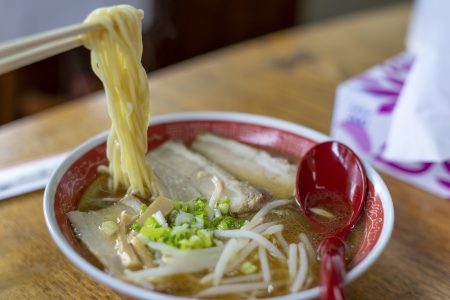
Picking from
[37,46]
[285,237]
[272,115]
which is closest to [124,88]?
[37,46]

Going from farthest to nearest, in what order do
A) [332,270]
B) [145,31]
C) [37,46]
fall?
[145,31]
[37,46]
[332,270]

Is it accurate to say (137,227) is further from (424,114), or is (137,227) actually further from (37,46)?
(424,114)

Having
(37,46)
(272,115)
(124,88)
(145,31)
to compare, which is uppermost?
(37,46)

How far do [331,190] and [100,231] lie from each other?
519 mm

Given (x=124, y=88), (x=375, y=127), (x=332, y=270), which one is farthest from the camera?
(x=375, y=127)

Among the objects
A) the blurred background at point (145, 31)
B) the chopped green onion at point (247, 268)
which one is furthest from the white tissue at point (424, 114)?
the blurred background at point (145, 31)

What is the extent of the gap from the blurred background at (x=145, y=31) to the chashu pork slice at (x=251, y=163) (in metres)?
1.83

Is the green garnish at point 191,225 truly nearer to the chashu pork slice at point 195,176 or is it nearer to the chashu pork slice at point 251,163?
the chashu pork slice at point 195,176

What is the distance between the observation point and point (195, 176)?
117 cm

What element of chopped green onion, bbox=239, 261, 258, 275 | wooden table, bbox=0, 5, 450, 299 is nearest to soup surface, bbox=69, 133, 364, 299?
chopped green onion, bbox=239, 261, 258, 275

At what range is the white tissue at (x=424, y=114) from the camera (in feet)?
4.21

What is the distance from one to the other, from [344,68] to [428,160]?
0.80m

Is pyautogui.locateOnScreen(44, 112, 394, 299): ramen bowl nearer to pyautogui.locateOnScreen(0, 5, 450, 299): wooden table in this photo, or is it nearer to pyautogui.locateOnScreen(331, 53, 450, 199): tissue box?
pyautogui.locateOnScreen(0, 5, 450, 299): wooden table

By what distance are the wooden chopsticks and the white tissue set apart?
0.80 metres
